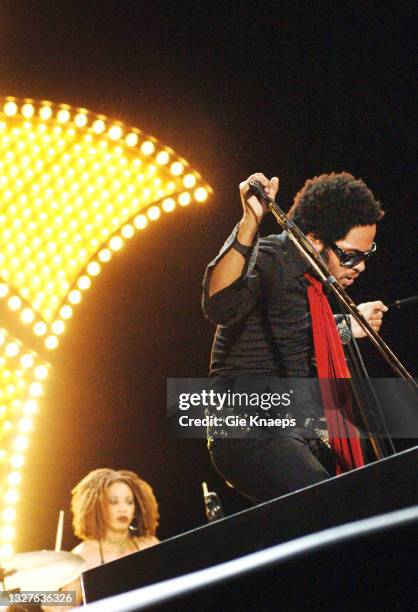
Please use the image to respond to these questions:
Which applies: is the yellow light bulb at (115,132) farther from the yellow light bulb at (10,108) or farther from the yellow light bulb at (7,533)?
the yellow light bulb at (7,533)

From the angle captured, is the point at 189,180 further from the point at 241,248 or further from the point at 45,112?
the point at 241,248

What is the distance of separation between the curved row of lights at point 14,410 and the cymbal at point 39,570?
33 cm

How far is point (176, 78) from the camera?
3104mm

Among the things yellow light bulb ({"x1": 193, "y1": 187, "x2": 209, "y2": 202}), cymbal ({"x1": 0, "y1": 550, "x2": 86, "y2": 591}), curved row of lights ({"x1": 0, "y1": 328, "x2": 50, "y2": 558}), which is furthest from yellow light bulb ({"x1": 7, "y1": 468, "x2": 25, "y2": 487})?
yellow light bulb ({"x1": 193, "y1": 187, "x2": 209, "y2": 202})

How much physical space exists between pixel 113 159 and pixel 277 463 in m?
1.94

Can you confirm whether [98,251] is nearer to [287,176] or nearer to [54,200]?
[54,200]

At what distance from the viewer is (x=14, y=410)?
277cm

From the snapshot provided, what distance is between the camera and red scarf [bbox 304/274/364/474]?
1627mm

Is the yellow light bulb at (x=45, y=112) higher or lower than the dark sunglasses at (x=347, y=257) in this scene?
higher

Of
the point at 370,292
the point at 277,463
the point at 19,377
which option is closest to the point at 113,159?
the point at 19,377

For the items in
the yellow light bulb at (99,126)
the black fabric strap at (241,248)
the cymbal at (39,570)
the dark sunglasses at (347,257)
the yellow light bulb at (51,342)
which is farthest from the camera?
the yellow light bulb at (99,126)

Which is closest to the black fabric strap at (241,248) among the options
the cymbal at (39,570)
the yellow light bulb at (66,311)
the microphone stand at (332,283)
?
the microphone stand at (332,283)

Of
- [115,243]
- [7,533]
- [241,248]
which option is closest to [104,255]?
[115,243]

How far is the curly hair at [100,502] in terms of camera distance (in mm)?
3033
